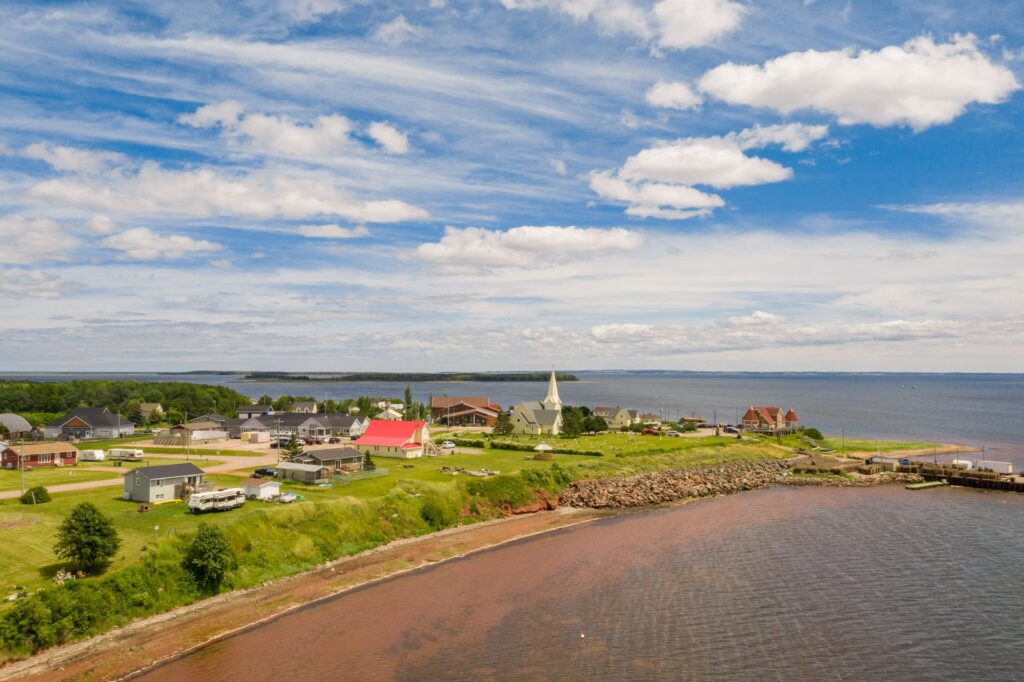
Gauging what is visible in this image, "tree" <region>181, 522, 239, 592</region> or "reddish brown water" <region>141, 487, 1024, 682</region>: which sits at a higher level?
"tree" <region>181, 522, 239, 592</region>

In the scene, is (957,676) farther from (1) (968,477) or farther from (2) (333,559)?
(1) (968,477)

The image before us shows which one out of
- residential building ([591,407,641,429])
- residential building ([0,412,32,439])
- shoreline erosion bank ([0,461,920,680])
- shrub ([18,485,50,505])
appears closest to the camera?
shoreline erosion bank ([0,461,920,680])

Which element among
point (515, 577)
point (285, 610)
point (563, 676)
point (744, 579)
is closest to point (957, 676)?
point (744, 579)

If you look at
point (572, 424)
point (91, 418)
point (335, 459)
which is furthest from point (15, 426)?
point (572, 424)

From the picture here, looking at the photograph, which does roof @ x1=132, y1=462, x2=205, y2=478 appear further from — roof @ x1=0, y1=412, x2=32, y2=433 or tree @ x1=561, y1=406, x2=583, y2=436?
roof @ x1=0, y1=412, x2=32, y2=433

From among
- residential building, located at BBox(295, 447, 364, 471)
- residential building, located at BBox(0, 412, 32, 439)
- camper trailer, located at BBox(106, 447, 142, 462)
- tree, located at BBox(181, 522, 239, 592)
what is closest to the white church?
residential building, located at BBox(295, 447, 364, 471)

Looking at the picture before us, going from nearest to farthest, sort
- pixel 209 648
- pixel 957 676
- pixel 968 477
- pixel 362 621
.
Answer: pixel 957 676 → pixel 209 648 → pixel 362 621 → pixel 968 477

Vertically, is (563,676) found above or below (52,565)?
below
